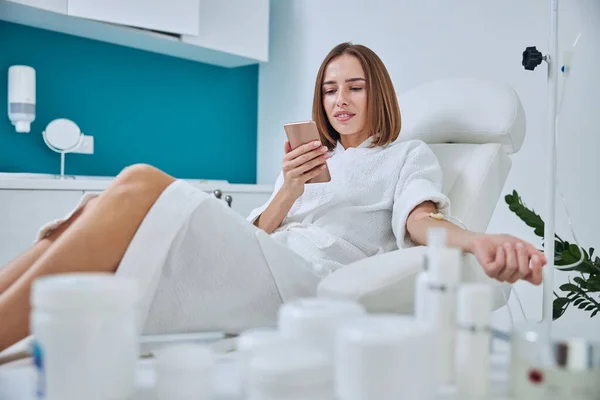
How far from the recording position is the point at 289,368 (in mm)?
A: 607

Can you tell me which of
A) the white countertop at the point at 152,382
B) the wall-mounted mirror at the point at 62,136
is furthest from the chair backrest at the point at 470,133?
the wall-mounted mirror at the point at 62,136

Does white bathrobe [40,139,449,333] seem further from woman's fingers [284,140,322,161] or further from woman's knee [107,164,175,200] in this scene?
woman's fingers [284,140,322,161]

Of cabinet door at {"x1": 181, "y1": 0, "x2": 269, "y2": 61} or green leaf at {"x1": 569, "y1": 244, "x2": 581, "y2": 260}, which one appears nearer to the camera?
green leaf at {"x1": 569, "y1": 244, "x2": 581, "y2": 260}

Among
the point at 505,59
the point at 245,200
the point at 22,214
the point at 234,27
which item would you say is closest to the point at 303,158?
the point at 22,214

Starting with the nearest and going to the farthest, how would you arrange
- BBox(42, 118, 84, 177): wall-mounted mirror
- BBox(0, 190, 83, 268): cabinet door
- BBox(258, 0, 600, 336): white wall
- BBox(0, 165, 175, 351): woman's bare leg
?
BBox(0, 165, 175, 351): woman's bare leg < BBox(0, 190, 83, 268): cabinet door < BBox(258, 0, 600, 336): white wall < BBox(42, 118, 84, 177): wall-mounted mirror

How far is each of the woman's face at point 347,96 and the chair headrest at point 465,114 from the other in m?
0.21

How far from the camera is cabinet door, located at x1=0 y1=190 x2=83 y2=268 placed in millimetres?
2076

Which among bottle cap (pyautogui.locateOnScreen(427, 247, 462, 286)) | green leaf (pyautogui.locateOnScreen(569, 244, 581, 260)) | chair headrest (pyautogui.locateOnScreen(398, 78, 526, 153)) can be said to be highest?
chair headrest (pyautogui.locateOnScreen(398, 78, 526, 153))

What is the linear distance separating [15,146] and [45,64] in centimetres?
42

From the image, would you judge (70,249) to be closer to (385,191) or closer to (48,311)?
(48,311)

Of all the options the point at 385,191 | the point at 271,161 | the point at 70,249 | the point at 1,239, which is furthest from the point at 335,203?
the point at 271,161

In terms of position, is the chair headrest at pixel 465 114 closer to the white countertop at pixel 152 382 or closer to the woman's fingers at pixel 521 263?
the woman's fingers at pixel 521 263

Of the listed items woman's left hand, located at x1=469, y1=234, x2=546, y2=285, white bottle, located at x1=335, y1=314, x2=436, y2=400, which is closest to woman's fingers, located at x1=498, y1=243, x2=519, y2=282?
woman's left hand, located at x1=469, y1=234, x2=546, y2=285

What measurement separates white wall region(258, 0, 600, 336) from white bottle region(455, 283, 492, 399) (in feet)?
4.94
